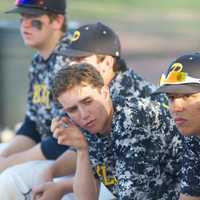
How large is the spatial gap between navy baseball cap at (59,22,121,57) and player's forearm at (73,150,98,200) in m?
0.66

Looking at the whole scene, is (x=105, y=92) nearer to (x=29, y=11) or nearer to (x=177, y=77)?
(x=177, y=77)

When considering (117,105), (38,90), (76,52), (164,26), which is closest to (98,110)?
(117,105)

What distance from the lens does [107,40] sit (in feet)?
15.9

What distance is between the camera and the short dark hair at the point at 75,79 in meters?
4.09

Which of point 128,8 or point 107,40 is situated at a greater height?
point 107,40

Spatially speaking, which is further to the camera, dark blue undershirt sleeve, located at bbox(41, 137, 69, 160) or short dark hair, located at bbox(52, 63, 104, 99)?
dark blue undershirt sleeve, located at bbox(41, 137, 69, 160)

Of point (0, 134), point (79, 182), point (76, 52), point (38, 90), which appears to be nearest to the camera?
point (79, 182)

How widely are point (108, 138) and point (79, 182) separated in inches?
12.9

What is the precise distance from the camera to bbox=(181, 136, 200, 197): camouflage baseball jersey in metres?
3.89

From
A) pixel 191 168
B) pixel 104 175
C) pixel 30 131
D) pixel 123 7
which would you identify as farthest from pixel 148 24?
pixel 191 168

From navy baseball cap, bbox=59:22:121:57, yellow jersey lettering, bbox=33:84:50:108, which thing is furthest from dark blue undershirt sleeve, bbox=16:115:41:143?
navy baseball cap, bbox=59:22:121:57

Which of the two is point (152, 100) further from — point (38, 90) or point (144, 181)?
point (38, 90)

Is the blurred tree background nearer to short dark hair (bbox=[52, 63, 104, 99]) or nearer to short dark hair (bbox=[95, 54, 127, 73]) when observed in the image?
short dark hair (bbox=[95, 54, 127, 73])

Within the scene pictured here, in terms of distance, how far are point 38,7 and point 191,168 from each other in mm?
2103
